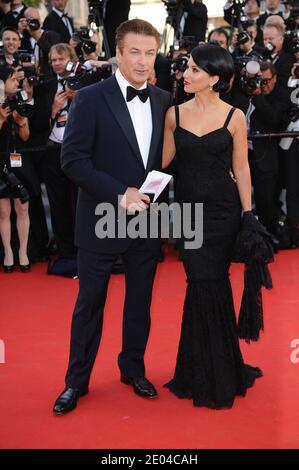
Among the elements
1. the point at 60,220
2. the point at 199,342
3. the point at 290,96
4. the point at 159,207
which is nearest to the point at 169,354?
the point at 199,342

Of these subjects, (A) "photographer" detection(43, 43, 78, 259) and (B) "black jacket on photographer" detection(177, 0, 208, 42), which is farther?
(B) "black jacket on photographer" detection(177, 0, 208, 42)

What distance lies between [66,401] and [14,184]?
8.24ft

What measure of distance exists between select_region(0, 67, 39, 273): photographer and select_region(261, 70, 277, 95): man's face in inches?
77.3

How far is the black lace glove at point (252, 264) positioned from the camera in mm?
3322

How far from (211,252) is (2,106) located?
8.61 ft

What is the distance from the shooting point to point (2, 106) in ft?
17.6

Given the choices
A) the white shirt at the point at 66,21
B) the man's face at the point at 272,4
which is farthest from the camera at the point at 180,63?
the man's face at the point at 272,4

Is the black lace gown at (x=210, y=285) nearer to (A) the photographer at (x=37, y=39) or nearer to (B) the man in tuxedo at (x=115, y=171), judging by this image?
(B) the man in tuxedo at (x=115, y=171)

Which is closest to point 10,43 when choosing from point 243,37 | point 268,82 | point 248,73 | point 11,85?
point 11,85

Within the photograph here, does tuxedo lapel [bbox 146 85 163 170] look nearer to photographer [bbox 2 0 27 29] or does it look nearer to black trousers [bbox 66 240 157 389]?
black trousers [bbox 66 240 157 389]

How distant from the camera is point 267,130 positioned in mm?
6141

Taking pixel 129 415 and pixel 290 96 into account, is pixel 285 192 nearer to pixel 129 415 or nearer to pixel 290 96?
pixel 290 96

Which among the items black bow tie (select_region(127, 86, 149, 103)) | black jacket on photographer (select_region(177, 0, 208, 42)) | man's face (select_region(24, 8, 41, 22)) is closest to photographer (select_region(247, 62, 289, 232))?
black jacket on photographer (select_region(177, 0, 208, 42))

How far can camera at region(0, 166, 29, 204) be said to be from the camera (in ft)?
17.9
